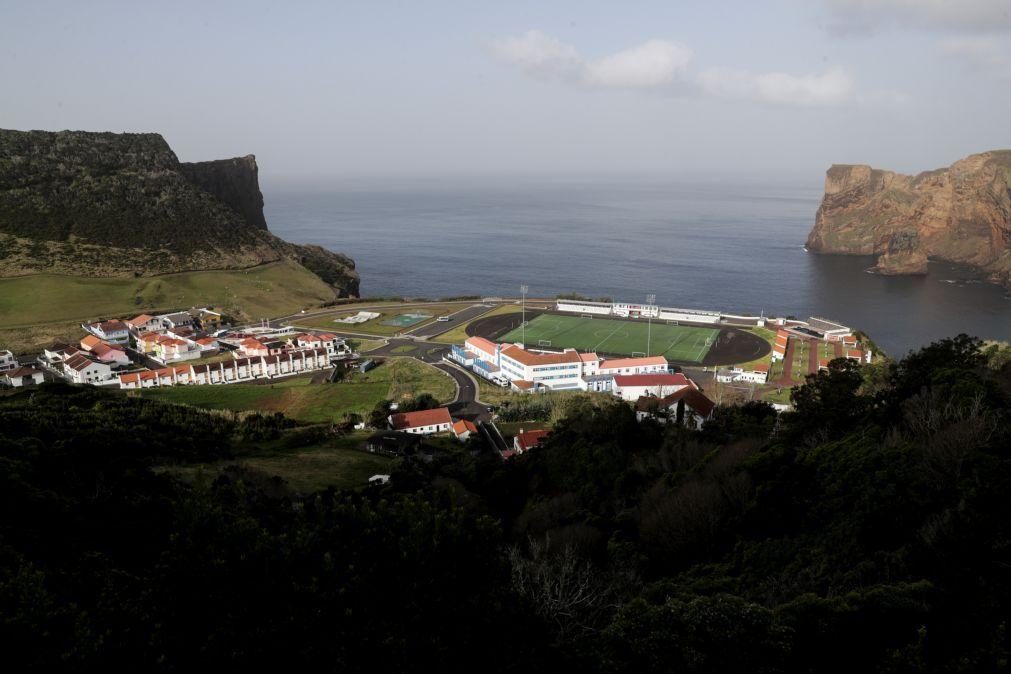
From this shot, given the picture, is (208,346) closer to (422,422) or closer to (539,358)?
(422,422)

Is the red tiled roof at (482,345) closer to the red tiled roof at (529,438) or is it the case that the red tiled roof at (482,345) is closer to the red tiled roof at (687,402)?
the red tiled roof at (687,402)

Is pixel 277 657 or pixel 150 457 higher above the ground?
pixel 277 657

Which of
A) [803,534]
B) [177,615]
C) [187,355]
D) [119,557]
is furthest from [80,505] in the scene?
[187,355]

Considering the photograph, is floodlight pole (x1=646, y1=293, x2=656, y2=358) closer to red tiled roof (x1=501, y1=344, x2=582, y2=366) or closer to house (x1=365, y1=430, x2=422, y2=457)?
red tiled roof (x1=501, y1=344, x2=582, y2=366)

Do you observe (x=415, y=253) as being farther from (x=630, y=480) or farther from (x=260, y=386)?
(x=630, y=480)

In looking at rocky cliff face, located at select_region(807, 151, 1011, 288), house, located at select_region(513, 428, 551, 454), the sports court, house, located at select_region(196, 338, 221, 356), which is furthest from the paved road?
rocky cliff face, located at select_region(807, 151, 1011, 288)

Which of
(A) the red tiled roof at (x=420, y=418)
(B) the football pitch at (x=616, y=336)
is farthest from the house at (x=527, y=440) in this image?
(B) the football pitch at (x=616, y=336)
